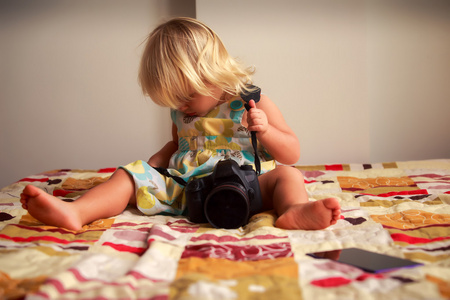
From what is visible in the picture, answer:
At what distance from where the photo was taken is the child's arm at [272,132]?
41.9 inches

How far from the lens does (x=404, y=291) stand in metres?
0.55

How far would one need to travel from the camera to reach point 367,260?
26.5 inches

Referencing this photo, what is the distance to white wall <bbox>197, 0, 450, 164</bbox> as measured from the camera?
2055mm

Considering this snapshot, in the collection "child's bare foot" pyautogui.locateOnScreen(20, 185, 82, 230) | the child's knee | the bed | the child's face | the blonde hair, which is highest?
the blonde hair

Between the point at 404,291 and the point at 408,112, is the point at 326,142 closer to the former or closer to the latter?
the point at 408,112

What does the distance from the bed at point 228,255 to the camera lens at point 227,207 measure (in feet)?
0.08

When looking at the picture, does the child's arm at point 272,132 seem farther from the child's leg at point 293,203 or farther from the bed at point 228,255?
the bed at point 228,255

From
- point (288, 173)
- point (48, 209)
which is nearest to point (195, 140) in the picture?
point (288, 173)

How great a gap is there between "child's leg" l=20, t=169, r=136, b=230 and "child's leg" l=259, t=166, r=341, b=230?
334mm

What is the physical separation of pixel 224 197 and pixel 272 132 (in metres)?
0.27

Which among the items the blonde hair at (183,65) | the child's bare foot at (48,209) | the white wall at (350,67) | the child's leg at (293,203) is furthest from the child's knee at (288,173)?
the white wall at (350,67)

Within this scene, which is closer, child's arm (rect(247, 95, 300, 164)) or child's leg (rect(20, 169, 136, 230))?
child's leg (rect(20, 169, 136, 230))

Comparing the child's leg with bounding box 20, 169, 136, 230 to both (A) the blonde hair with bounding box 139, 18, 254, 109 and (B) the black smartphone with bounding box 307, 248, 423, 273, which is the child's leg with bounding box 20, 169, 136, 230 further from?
(B) the black smartphone with bounding box 307, 248, 423, 273

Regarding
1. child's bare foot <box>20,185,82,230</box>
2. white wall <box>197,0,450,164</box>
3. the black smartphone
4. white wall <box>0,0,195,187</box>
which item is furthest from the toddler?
white wall <box>0,0,195,187</box>
